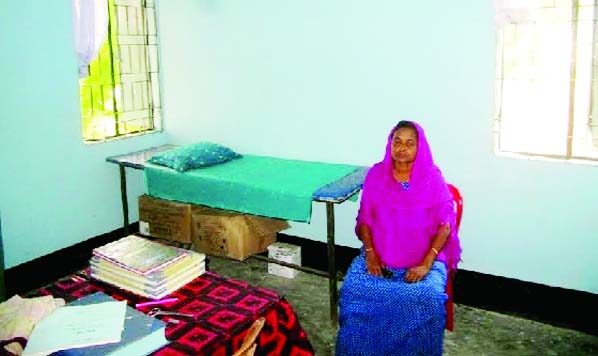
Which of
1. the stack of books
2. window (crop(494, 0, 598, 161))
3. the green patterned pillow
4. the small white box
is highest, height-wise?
window (crop(494, 0, 598, 161))

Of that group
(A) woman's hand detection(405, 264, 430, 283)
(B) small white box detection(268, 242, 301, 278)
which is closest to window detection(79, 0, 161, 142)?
(B) small white box detection(268, 242, 301, 278)

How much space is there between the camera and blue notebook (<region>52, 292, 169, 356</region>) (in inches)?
62.4

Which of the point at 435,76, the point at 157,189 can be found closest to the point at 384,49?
the point at 435,76

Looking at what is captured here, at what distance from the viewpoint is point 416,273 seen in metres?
2.89

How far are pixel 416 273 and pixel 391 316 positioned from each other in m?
0.27

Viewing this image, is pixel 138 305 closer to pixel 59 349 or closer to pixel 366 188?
pixel 59 349

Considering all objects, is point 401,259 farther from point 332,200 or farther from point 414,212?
point 332,200

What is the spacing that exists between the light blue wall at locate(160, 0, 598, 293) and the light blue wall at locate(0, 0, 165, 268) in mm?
1004

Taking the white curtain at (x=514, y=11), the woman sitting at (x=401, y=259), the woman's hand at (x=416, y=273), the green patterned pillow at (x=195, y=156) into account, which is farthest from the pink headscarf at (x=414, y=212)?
the green patterned pillow at (x=195, y=156)

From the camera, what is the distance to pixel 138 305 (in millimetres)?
1975

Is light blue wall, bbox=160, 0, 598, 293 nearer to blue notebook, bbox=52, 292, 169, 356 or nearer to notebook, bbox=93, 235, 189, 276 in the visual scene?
notebook, bbox=93, 235, 189, 276

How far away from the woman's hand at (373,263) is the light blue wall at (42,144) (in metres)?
2.48

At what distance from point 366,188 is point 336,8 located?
1.47 m

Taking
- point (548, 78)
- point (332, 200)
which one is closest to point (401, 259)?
point (332, 200)
